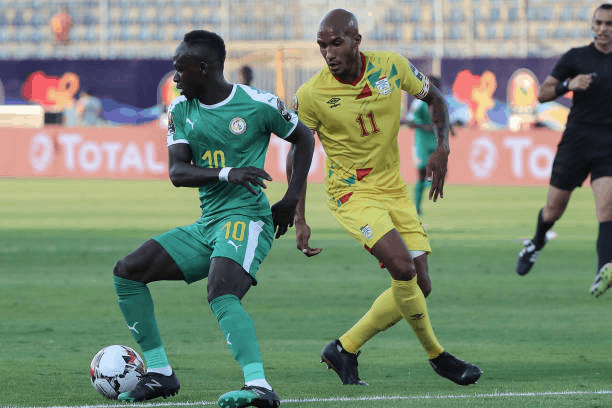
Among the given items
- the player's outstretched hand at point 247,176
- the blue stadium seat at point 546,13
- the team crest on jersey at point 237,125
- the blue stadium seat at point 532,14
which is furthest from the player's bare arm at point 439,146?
the blue stadium seat at point 532,14

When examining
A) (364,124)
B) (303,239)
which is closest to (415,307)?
(303,239)

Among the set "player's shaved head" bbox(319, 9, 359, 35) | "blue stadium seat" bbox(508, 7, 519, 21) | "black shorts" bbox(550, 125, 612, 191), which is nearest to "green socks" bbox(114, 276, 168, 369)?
"player's shaved head" bbox(319, 9, 359, 35)

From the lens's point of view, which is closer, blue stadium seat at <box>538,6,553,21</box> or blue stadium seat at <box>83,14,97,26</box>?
blue stadium seat at <box>538,6,553,21</box>

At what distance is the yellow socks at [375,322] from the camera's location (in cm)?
716

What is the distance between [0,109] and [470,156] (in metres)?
14.6

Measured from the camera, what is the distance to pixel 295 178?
21.1 feet

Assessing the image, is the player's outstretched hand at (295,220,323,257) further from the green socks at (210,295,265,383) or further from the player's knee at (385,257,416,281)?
the green socks at (210,295,265,383)

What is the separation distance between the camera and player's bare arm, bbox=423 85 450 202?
711 centimetres

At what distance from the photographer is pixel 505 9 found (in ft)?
141

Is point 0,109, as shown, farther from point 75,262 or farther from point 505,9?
point 75,262

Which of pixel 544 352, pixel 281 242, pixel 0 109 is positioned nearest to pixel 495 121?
pixel 0 109

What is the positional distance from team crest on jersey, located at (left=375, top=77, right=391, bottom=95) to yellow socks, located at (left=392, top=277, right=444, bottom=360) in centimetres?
109

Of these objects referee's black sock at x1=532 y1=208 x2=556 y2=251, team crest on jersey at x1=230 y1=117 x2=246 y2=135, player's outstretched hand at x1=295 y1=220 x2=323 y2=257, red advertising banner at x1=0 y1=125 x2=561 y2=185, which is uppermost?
team crest on jersey at x1=230 y1=117 x2=246 y2=135

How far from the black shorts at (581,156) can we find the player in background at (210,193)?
13.7ft
